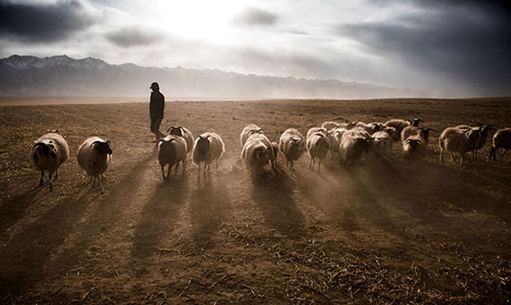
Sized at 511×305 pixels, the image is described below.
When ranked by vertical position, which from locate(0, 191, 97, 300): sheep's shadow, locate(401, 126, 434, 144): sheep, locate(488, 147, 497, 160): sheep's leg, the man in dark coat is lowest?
locate(0, 191, 97, 300): sheep's shadow

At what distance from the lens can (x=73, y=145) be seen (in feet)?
58.7

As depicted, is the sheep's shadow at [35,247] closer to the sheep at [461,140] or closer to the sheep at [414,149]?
the sheep at [414,149]

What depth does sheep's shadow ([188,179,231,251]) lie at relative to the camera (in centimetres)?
795

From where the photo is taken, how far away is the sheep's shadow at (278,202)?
8.48m

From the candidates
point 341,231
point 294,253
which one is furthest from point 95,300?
point 341,231

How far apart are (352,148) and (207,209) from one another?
734 cm

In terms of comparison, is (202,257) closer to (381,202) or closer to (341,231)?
(341,231)

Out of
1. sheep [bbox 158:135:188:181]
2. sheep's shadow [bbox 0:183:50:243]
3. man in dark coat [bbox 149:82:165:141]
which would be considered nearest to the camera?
sheep's shadow [bbox 0:183:50:243]

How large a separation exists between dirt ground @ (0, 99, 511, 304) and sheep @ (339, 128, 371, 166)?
61 centimetres

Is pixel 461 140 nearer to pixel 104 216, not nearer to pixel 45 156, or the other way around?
pixel 104 216

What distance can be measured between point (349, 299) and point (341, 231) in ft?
8.71

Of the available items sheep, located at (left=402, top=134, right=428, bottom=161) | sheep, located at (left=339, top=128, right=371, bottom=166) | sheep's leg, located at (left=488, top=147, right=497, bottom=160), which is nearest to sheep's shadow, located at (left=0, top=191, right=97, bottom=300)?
sheep, located at (left=339, top=128, right=371, bottom=166)

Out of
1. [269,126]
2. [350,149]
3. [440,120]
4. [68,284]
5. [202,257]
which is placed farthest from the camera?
[440,120]

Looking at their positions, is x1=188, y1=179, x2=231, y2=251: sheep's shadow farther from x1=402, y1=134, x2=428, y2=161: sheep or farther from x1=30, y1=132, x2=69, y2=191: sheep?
x1=402, y1=134, x2=428, y2=161: sheep
